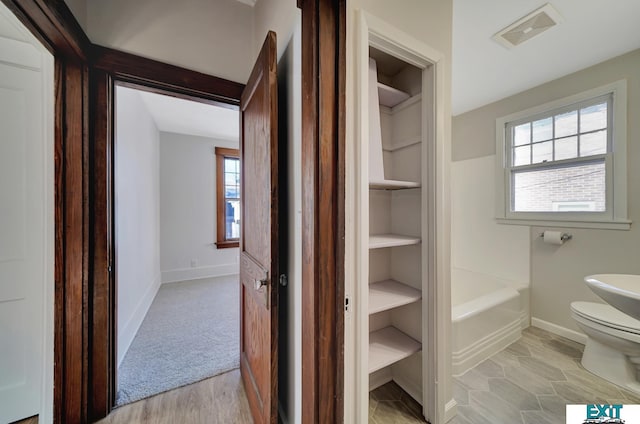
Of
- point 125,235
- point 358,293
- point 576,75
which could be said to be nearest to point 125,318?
point 125,235

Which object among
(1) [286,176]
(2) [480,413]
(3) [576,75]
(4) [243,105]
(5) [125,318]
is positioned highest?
(3) [576,75]

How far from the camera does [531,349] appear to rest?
78.3 inches

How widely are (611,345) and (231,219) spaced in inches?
181

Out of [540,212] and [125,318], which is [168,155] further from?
[540,212]

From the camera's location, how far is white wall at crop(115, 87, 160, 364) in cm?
191

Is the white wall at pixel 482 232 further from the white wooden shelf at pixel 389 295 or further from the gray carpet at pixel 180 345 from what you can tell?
the gray carpet at pixel 180 345

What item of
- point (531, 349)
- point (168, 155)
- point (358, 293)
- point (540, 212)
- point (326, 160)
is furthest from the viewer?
point (168, 155)

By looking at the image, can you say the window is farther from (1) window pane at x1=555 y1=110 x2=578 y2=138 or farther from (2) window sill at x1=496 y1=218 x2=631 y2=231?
(1) window pane at x1=555 y1=110 x2=578 y2=138

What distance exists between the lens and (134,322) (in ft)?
7.36

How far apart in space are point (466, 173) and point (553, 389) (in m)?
2.20

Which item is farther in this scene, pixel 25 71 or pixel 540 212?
pixel 540 212

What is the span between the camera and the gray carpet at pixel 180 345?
63.9 inches

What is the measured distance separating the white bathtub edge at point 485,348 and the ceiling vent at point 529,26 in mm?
2295

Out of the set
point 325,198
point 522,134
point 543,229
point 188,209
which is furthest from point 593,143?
point 188,209
